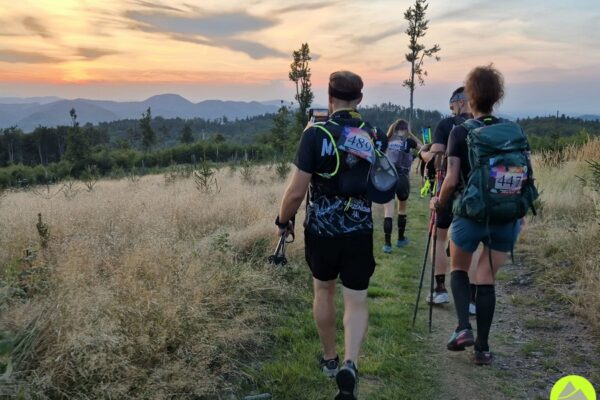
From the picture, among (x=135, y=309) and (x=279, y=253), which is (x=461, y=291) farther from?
(x=135, y=309)

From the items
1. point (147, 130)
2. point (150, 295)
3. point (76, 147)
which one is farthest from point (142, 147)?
point (150, 295)

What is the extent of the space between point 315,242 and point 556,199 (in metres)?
7.37

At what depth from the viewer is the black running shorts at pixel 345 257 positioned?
2.91 meters

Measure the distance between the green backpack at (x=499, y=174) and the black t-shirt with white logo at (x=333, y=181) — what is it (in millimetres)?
810

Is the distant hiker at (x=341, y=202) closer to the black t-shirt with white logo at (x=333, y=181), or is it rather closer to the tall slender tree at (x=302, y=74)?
the black t-shirt with white logo at (x=333, y=181)

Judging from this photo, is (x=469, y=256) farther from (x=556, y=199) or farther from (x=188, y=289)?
(x=556, y=199)

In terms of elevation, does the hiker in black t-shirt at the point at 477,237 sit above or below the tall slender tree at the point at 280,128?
below

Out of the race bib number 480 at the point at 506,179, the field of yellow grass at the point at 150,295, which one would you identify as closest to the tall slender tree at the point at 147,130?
the field of yellow grass at the point at 150,295

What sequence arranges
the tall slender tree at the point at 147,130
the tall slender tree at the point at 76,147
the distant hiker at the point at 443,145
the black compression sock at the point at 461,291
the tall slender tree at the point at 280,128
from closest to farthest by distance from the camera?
the black compression sock at the point at 461,291 < the distant hiker at the point at 443,145 < the tall slender tree at the point at 280,128 < the tall slender tree at the point at 76,147 < the tall slender tree at the point at 147,130

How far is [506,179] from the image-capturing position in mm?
3072

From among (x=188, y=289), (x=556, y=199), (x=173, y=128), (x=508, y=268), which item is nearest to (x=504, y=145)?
(x=188, y=289)

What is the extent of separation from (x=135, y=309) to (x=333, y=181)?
1802 millimetres

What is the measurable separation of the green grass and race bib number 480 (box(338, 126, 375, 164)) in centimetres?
171

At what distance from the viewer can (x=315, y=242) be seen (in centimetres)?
296
